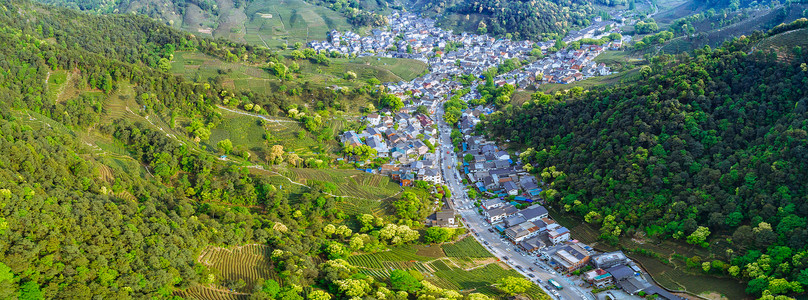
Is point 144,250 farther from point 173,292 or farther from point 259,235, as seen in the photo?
point 259,235

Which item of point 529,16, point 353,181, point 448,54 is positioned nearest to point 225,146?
point 353,181

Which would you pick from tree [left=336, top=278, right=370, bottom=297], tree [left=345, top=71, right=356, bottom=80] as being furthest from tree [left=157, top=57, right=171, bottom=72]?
tree [left=336, top=278, right=370, bottom=297]

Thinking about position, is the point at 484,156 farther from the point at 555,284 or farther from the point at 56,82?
the point at 56,82

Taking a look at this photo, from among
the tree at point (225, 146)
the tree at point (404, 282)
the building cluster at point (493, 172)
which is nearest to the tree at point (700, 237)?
the building cluster at point (493, 172)

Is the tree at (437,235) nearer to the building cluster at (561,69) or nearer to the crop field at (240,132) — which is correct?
the crop field at (240,132)

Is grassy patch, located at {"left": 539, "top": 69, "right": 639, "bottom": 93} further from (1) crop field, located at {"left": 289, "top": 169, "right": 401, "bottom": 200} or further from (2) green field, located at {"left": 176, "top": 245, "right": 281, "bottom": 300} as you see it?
(2) green field, located at {"left": 176, "top": 245, "right": 281, "bottom": 300}

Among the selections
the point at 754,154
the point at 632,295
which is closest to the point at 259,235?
the point at 632,295
